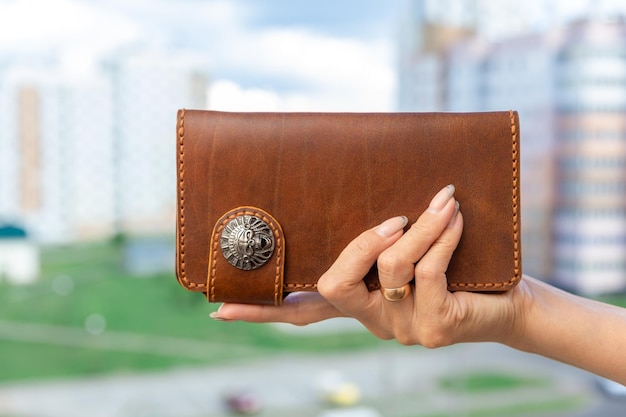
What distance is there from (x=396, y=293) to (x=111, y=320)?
142 inches

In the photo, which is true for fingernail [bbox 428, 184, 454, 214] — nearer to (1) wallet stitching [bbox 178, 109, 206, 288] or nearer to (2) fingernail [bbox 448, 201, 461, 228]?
(2) fingernail [bbox 448, 201, 461, 228]

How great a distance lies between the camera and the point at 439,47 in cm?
363

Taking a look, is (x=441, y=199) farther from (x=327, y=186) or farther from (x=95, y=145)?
(x=95, y=145)

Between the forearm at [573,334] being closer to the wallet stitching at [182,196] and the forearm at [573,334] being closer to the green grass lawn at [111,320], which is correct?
the wallet stitching at [182,196]

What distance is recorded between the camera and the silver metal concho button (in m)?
0.55

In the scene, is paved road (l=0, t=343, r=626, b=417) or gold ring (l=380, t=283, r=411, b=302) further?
paved road (l=0, t=343, r=626, b=417)

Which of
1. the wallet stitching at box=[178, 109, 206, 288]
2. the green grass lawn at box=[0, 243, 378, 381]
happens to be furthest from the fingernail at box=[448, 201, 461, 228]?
the green grass lawn at box=[0, 243, 378, 381]

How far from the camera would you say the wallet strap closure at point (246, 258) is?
1.81 ft

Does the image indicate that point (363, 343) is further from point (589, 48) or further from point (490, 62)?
point (589, 48)

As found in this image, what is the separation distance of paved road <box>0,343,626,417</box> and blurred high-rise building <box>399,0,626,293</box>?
81 cm

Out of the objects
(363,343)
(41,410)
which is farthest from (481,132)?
(41,410)

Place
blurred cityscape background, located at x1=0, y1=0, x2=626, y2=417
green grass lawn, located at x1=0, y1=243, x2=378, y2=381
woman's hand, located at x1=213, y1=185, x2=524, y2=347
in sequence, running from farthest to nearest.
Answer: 1. green grass lawn, located at x1=0, y1=243, x2=378, y2=381
2. blurred cityscape background, located at x1=0, y1=0, x2=626, y2=417
3. woman's hand, located at x1=213, y1=185, x2=524, y2=347

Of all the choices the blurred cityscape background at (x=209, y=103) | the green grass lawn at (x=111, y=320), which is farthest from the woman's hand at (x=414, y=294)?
the green grass lawn at (x=111, y=320)

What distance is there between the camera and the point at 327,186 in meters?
0.56
